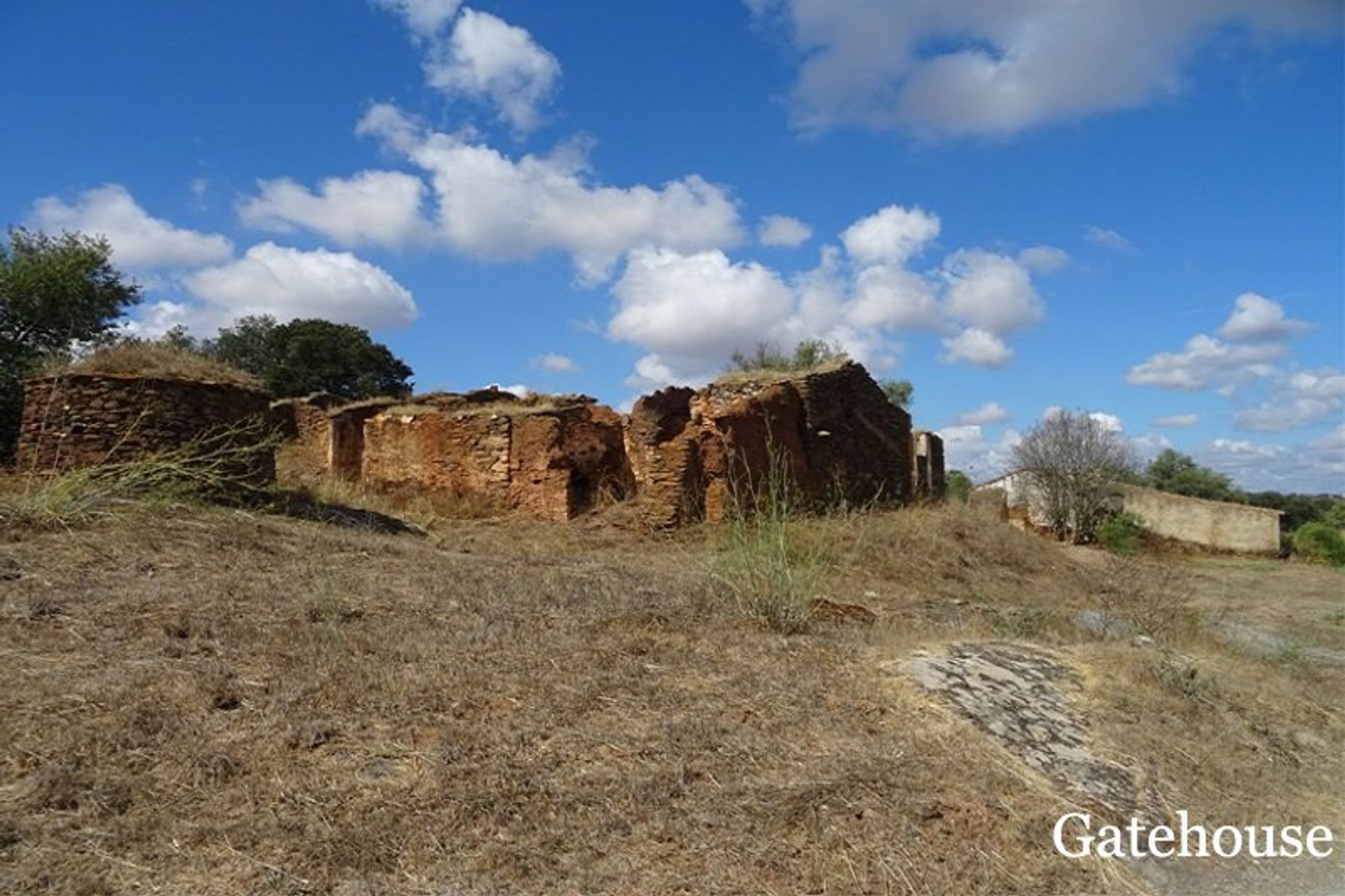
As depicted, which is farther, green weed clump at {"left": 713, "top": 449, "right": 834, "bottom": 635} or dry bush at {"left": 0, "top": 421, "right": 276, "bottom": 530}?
dry bush at {"left": 0, "top": 421, "right": 276, "bottom": 530}

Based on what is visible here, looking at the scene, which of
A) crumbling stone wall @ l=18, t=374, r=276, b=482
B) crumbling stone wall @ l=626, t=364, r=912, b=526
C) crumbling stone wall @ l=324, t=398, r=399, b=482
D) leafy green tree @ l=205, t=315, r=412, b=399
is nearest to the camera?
crumbling stone wall @ l=18, t=374, r=276, b=482

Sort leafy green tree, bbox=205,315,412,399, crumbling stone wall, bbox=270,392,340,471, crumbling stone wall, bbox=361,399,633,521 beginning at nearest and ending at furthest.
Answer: crumbling stone wall, bbox=361,399,633,521 < crumbling stone wall, bbox=270,392,340,471 < leafy green tree, bbox=205,315,412,399

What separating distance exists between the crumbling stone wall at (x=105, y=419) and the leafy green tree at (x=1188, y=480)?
39147mm

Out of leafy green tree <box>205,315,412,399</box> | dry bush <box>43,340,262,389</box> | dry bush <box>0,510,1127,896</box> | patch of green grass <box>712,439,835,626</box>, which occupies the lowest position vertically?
dry bush <box>0,510,1127,896</box>

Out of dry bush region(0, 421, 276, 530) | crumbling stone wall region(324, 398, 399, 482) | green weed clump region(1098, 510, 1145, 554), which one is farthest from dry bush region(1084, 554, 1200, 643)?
green weed clump region(1098, 510, 1145, 554)

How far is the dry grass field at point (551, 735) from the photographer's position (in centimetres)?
333

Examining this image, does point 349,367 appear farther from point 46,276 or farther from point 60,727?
point 60,727

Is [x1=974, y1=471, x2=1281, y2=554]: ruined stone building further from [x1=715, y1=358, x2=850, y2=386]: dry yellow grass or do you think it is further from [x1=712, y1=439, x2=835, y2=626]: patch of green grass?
[x1=712, y1=439, x2=835, y2=626]: patch of green grass

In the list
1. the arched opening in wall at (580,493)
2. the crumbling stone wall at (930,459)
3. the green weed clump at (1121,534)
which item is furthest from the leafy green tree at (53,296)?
the green weed clump at (1121,534)

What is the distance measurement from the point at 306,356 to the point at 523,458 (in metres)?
24.0

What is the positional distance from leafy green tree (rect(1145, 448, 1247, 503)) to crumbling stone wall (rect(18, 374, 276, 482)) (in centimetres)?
3915

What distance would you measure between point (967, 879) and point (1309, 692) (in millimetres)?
4726

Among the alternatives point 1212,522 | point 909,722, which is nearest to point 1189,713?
point 909,722

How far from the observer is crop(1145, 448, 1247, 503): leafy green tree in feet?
143
